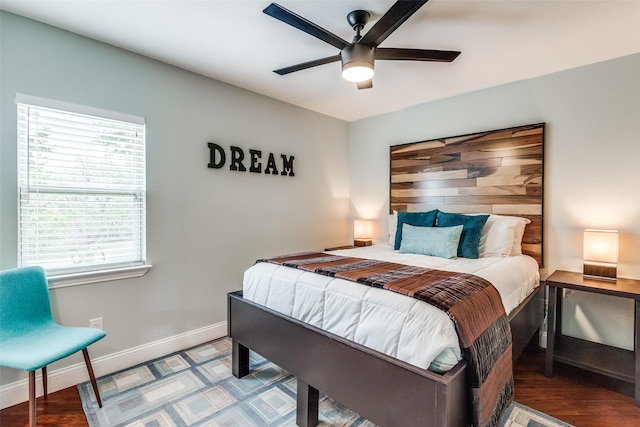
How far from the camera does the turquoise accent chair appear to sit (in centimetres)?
160

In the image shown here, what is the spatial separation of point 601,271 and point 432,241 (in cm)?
122

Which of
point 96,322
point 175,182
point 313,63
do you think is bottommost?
point 96,322

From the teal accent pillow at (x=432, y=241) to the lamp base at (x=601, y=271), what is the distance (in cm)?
95

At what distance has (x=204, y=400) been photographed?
1960mm

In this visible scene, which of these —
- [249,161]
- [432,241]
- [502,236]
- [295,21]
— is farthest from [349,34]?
[502,236]

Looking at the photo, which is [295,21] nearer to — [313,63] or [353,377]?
[313,63]

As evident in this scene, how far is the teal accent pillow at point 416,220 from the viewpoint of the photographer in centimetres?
302

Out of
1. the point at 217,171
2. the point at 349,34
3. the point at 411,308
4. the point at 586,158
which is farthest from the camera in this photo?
the point at 217,171

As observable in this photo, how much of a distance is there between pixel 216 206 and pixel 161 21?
1503mm

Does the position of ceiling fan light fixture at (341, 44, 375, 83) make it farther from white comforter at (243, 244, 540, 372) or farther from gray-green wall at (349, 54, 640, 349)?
gray-green wall at (349, 54, 640, 349)

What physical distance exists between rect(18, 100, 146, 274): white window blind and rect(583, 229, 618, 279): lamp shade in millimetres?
3482

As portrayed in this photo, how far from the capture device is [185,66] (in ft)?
8.58

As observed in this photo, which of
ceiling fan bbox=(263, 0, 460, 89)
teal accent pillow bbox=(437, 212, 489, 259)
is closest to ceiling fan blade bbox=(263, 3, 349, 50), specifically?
ceiling fan bbox=(263, 0, 460, 89)

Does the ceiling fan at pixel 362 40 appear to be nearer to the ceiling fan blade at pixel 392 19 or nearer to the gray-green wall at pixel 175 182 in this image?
the ceiling fan blade at pixel 392 19
